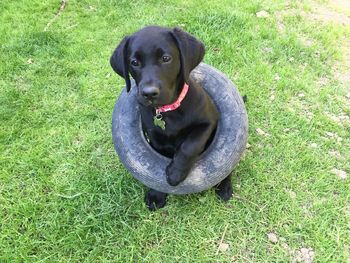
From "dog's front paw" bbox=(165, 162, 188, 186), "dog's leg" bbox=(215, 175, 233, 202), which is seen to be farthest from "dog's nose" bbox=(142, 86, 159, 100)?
"dog's leg" bbox=(215, 175, 233, 202)

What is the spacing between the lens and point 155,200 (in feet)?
10.7

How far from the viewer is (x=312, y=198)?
3328 millimetres

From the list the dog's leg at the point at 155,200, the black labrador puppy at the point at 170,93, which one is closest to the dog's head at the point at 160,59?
the black labrador puppy at the point at 170,93

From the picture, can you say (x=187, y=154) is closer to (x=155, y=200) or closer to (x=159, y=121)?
(x=159, y=121)

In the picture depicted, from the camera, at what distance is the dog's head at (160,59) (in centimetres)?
250

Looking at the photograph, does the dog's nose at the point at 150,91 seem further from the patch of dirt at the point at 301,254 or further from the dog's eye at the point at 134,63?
the patch of dirt at the point at 301,254

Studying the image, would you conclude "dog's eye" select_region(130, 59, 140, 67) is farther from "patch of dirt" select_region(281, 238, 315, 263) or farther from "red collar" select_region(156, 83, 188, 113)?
"patch of dirt" select_region(281, 238, 315, 263)

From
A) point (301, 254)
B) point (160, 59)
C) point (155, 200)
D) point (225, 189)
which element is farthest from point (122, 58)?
point (301, 254)

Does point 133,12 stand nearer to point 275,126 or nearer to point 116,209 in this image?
point 275,126

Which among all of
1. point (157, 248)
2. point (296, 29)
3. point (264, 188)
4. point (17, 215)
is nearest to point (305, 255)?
point (264, 188)

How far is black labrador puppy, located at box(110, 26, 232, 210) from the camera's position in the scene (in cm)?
253

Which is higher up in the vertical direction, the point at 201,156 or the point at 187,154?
the point at 187,154

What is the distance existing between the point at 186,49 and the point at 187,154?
72 centimetres

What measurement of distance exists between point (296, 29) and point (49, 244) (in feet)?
13.0
